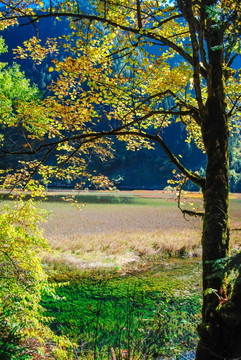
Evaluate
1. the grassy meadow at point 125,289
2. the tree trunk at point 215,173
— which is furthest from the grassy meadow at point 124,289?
the tree trunk at point 215,173

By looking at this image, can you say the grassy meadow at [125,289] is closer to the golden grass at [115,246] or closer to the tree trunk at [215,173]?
the golden grass at [115,246]

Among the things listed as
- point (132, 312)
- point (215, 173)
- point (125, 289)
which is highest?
point (215, 173)

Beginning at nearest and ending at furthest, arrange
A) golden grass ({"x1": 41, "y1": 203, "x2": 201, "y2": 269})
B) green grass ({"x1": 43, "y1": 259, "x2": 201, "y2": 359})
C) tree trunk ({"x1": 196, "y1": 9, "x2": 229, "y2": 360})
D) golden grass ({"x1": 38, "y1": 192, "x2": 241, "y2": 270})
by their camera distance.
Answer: tree trunk ({"x1": 196, "y1": 9, "x2": 229, "y2": 360}) < green grass ({"x1": 43, "y1": 259, "x2": 201, "y2": 359}) < golden grass ({"x1": 38, "y1": 192, "x2": 241, "y2": 270}) < golden grass ({"x1": 41, "y1": 203, "x2": 201, "y2": 269})

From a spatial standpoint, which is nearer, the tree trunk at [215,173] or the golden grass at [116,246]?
the tree trunk at [215,173]

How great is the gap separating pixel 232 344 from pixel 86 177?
14.4ft

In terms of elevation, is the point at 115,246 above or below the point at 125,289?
above

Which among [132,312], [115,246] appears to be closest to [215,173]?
[132,312]

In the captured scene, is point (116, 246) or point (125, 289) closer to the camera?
point (125, 289)

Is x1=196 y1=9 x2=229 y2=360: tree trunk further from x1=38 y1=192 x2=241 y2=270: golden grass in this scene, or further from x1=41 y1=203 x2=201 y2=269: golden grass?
x1=41 y1=203 x2=201 y2=269: golden grass

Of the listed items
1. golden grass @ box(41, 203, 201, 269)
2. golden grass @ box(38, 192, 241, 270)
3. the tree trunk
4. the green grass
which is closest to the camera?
the tree trunk

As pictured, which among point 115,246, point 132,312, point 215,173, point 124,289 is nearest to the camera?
point 215,173

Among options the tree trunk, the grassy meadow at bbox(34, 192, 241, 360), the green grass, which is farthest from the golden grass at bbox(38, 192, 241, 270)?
the tree trunk

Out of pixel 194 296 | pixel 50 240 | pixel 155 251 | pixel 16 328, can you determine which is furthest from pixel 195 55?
pixel 50 240

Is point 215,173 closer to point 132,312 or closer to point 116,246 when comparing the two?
point 132,312
